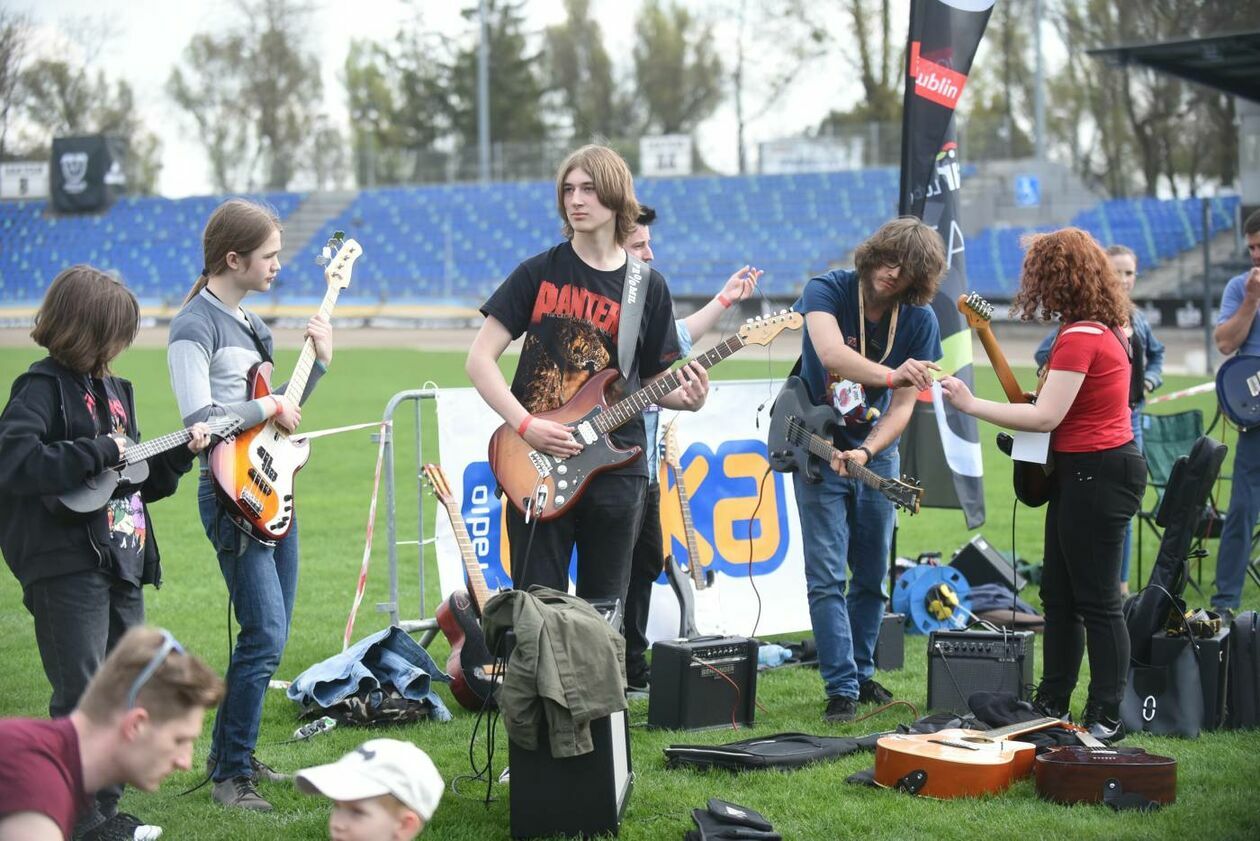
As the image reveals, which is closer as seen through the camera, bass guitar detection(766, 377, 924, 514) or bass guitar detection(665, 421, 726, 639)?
bass guitar detection(766, 377, 924, 514)

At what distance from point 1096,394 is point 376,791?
351 centimetres

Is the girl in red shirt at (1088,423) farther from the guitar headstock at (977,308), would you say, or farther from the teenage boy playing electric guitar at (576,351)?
the teenage boy playing electric guitar at (576,351)

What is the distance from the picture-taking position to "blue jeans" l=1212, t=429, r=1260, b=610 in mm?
7926

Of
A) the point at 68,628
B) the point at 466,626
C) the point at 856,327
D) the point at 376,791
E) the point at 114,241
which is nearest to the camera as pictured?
the point at 376,791

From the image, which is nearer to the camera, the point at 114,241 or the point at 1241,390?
the point at 1241,390

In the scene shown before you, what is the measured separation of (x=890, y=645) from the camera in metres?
7.18

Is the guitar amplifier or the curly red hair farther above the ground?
the curly red hair

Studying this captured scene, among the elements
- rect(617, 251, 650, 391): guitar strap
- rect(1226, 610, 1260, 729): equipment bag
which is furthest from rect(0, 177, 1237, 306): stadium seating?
rect(617, 251, 650, 391): guitar strap

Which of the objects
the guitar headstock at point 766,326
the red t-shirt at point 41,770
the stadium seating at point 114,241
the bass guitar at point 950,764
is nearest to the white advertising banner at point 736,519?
the guitar headstock at point 766,326

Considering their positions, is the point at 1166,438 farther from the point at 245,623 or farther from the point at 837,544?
the point at 245,623

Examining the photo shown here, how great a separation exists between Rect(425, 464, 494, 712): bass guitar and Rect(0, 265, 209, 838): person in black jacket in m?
2.08

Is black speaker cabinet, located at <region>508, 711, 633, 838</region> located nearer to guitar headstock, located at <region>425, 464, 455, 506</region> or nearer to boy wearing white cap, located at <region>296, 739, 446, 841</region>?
boy wearing white cap, located at <region>296, 739, 446, 841</region>

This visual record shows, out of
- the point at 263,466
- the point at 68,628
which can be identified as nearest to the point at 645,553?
the point at 263,466

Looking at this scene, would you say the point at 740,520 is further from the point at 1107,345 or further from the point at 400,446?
the point at 400,446
